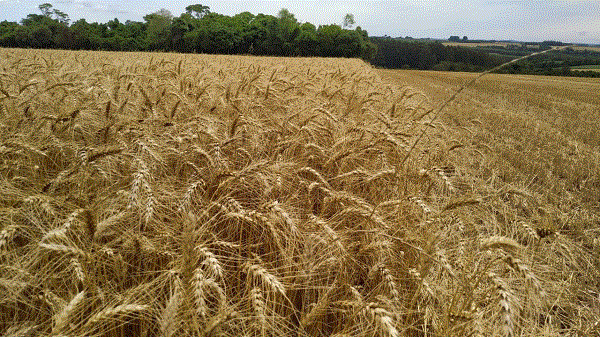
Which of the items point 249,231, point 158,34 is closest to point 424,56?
point 158,34

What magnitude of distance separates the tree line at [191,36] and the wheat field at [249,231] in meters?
45.7

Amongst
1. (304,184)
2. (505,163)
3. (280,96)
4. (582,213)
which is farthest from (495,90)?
(304,184)

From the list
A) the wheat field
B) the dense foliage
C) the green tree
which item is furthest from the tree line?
the wheat field

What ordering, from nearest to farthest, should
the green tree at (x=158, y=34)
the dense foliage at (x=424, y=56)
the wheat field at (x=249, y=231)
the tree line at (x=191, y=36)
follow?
the wheat field at (x=249, y=231), the tree line at (x=191, y=36), the green tree at (x=158, y=34), the dense foliage at (x=424, y=56)

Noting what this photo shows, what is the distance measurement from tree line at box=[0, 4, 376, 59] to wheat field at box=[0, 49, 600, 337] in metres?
45.7

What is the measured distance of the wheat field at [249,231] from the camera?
52.4 inches

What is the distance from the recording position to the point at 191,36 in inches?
1864

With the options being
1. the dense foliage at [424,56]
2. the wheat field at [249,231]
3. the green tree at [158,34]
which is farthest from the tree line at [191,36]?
the wheat field at [249,231]

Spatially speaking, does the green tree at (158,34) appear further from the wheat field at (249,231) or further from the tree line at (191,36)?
the wheat field at (249,231)

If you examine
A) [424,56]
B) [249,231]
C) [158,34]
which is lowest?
[249,231]

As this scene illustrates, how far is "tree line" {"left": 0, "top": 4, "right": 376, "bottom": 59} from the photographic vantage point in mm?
42188

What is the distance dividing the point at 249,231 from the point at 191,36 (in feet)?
170

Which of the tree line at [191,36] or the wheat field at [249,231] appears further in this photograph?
the tree line at [191,36]

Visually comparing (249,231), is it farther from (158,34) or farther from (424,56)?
(424,56)
